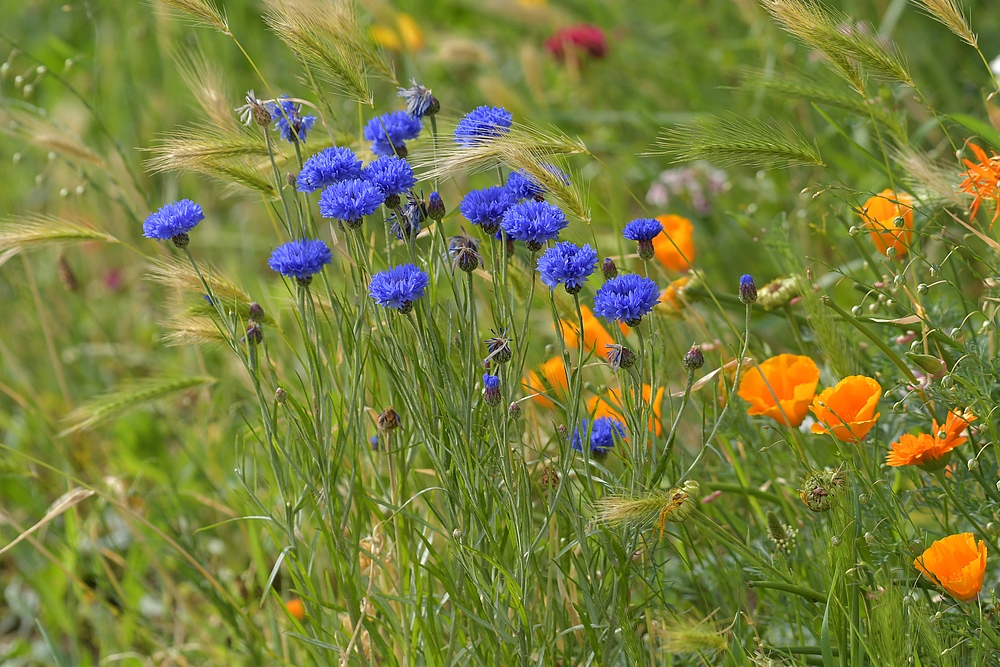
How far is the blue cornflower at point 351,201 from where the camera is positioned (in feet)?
3.46

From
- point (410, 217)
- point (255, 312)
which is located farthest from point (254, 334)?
point (410, 217)

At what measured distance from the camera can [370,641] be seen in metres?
1.34

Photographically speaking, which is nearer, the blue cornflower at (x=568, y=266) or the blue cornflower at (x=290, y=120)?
the blue cornflower at (x=568, y=266)

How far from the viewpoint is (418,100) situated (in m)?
1.28

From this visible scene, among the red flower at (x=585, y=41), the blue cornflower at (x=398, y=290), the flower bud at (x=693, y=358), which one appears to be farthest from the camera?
the red flower at (x=585, y=41)

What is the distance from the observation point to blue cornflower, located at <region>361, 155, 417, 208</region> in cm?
110

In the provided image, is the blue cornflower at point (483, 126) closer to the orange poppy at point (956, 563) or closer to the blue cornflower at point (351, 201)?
the blue cornflower at point (351, 201)

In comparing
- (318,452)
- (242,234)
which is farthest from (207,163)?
(242,234)

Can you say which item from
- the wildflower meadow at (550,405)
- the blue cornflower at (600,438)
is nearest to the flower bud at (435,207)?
the wildflower meadow at (550,405)

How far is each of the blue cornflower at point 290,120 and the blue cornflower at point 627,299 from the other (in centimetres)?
47

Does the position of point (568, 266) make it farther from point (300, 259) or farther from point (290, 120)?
point (290, 120)

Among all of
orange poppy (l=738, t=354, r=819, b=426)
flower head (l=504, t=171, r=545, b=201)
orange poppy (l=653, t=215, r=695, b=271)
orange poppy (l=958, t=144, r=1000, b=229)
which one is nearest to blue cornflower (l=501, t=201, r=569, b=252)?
flower head (l=504, t=171, r=545, b=201)

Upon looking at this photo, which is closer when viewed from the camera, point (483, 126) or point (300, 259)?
point (300, 259)

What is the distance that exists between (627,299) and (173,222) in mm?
558
